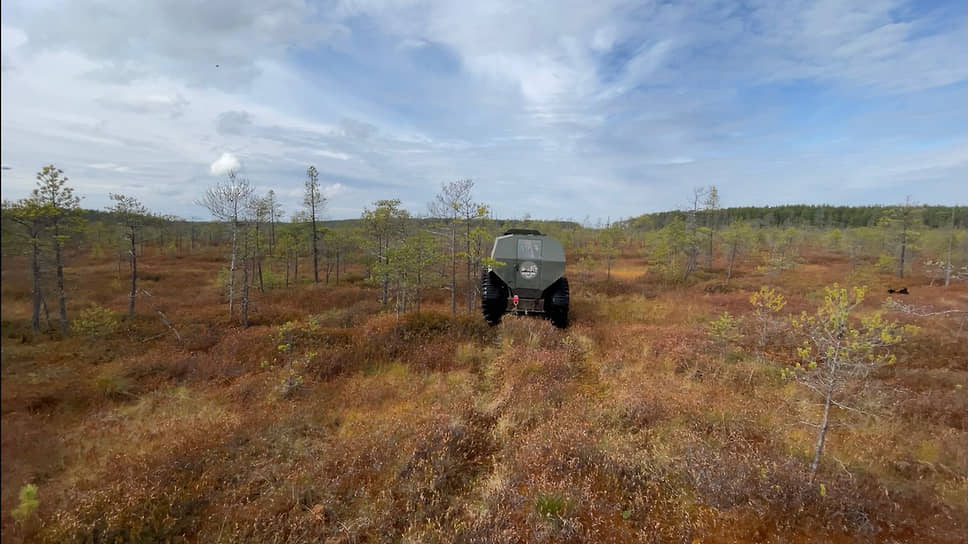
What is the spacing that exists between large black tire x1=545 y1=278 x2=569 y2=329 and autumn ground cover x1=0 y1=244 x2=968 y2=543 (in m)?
1.20

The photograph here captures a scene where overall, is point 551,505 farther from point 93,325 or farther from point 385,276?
point 93,325

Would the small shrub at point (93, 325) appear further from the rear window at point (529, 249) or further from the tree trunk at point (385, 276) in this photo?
the rear window at point (529, 249)

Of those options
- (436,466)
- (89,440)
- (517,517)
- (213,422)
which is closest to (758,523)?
(517,517)

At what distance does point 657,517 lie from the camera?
496 centimetres

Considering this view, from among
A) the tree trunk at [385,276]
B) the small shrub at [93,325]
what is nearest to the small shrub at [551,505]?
the tree trunk at [385,276]

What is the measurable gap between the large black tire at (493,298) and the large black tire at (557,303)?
1535 millimetres

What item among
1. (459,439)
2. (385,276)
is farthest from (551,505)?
(385,276)

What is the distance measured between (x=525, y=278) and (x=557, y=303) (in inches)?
55.6

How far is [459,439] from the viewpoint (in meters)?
6.39

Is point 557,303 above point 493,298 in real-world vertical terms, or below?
below

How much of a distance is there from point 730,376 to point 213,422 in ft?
36.9

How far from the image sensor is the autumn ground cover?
460 cm

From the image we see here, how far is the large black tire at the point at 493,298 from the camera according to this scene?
12.8 metres

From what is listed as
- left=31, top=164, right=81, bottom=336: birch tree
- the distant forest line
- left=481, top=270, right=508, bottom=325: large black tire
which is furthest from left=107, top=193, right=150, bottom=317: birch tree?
the distant forest line
